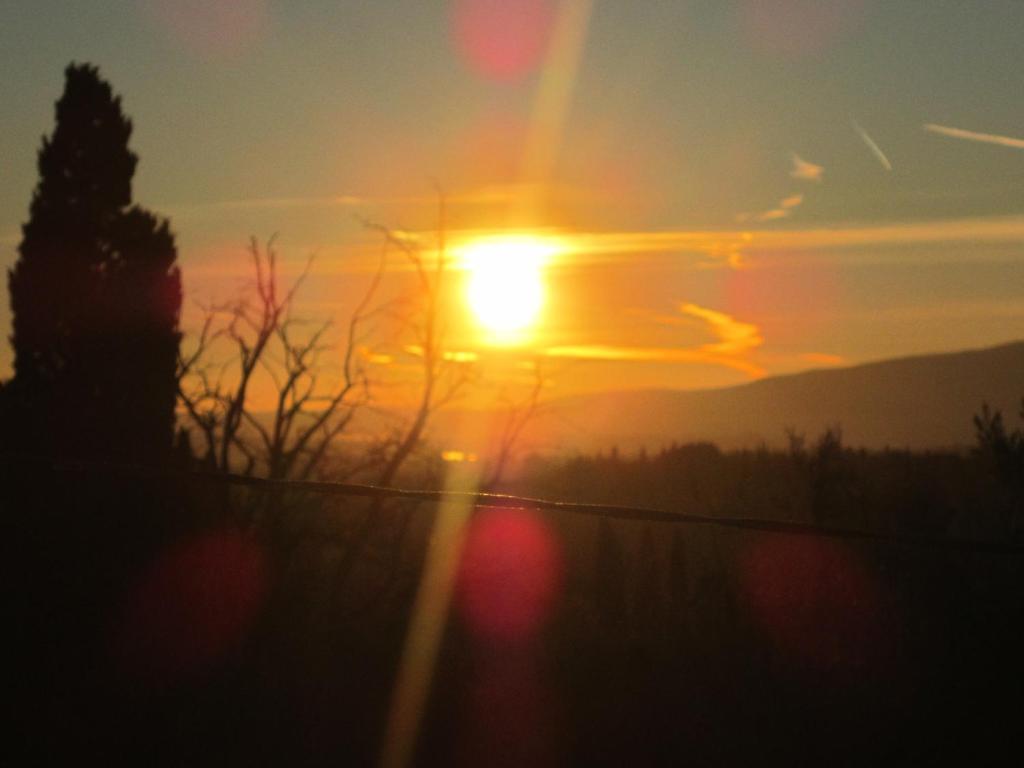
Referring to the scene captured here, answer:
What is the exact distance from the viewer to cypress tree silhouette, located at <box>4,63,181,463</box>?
17891 millimetres

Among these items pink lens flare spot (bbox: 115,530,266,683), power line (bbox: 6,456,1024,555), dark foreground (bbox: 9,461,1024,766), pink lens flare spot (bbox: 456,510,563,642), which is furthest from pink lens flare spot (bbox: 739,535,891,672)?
pink lens flare spot (bbox: 115,530,266,683)

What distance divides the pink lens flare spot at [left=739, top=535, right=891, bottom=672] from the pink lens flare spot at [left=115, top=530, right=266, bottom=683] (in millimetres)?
3181

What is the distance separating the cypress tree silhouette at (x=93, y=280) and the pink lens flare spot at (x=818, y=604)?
10.1 metres

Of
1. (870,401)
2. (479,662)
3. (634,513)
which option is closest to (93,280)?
(479,662)

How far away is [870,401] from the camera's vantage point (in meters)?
85.4

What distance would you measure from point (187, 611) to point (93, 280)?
1410 cm

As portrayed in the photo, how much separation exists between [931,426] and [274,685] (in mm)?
80767

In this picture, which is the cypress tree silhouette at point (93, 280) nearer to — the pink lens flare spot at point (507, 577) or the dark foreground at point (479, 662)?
the pink lens flare spot at point (507, 577)

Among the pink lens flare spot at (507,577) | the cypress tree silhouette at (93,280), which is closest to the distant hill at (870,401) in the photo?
the cypress tree silhouette at (93,280)

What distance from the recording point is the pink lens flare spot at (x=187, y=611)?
6.16 m

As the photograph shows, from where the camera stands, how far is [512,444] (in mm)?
16688

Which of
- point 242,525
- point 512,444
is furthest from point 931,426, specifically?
point 242,525

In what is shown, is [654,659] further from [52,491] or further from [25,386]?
[25,386]

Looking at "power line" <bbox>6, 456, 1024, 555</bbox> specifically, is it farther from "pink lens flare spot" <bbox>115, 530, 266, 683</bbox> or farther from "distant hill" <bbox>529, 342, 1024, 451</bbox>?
"distant hill" <bbox>529, 342, 1024, 451</bbox>
